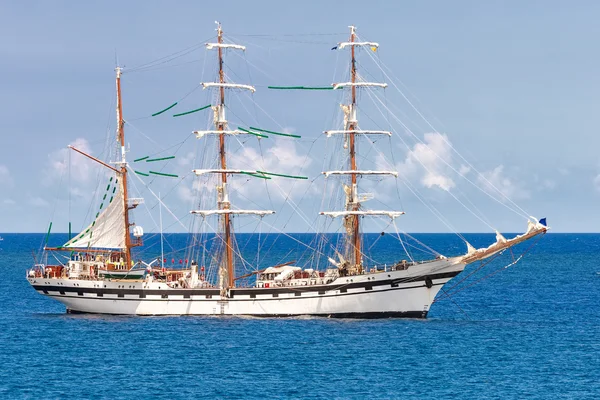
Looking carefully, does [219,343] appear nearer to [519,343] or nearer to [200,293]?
[200,293]

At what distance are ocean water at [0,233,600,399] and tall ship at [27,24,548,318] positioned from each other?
1570 millimetres

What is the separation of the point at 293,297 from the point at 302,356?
15738 mm

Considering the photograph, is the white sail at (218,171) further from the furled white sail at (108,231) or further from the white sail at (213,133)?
the furled white sail at (108,231)

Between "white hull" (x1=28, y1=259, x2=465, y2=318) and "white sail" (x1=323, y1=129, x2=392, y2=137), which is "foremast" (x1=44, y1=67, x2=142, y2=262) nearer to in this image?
"white hull" (x1=28, y1=259, x2=465, y2=318)

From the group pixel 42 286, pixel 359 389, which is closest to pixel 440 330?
pixel 359 389

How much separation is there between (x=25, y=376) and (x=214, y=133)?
3121cm

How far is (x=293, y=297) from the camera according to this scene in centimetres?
8094

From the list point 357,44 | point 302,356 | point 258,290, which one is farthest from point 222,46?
point 302,356

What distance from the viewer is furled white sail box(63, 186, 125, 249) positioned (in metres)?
87.6

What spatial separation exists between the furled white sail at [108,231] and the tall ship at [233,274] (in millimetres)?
84

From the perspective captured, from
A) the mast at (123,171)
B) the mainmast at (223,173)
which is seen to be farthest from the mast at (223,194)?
the mast at (123,171)

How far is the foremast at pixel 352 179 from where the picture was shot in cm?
8338

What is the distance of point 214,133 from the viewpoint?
281 ft

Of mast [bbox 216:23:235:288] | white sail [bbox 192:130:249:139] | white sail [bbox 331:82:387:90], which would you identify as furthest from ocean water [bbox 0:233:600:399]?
white sail [bbox 331:82:387:90]
